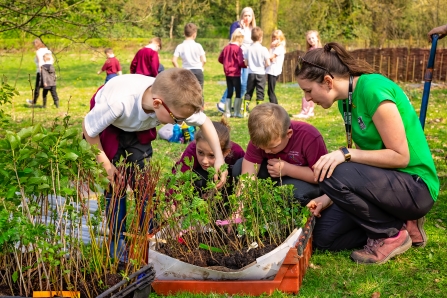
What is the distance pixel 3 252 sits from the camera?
2832 millimetres

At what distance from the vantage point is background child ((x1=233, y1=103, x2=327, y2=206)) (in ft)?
12.3

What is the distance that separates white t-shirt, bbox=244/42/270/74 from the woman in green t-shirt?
25.1 feet

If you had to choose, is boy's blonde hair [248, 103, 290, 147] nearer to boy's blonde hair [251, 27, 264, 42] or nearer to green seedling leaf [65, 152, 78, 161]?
green seedling leaf [65, 152, 78, 161]

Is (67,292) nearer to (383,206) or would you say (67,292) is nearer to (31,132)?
(31,132)

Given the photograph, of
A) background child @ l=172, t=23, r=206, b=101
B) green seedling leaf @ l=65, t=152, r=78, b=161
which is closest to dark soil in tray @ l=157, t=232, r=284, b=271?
green seedling leaf @ l=65, t=152, r=78, b=161

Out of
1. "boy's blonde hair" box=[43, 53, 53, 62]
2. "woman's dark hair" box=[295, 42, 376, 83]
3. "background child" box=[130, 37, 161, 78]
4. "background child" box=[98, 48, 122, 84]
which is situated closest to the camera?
"woman's dark hair" box=[295, 42, 376, 83]

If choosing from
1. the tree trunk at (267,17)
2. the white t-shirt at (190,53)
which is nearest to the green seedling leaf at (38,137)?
the white t-shirt at (190,53)

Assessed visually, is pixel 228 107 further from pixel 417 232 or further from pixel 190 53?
pixel 417 232

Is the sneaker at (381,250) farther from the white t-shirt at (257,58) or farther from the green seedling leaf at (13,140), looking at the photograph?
the white t-shirt at (257,58)

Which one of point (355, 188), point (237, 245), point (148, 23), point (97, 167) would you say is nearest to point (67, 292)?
point (97, 167)

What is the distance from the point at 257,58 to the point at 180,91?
26.2ft

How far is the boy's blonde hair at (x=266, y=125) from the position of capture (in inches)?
147

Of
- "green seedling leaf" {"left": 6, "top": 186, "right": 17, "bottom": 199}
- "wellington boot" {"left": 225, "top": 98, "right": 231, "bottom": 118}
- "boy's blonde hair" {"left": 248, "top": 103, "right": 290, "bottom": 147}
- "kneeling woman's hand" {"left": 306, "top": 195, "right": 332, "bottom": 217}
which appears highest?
"boy's blonde hair" {"left": 248, "top": 103, "right": 290, "bottom": 147}

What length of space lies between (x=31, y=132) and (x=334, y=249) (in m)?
2.19
